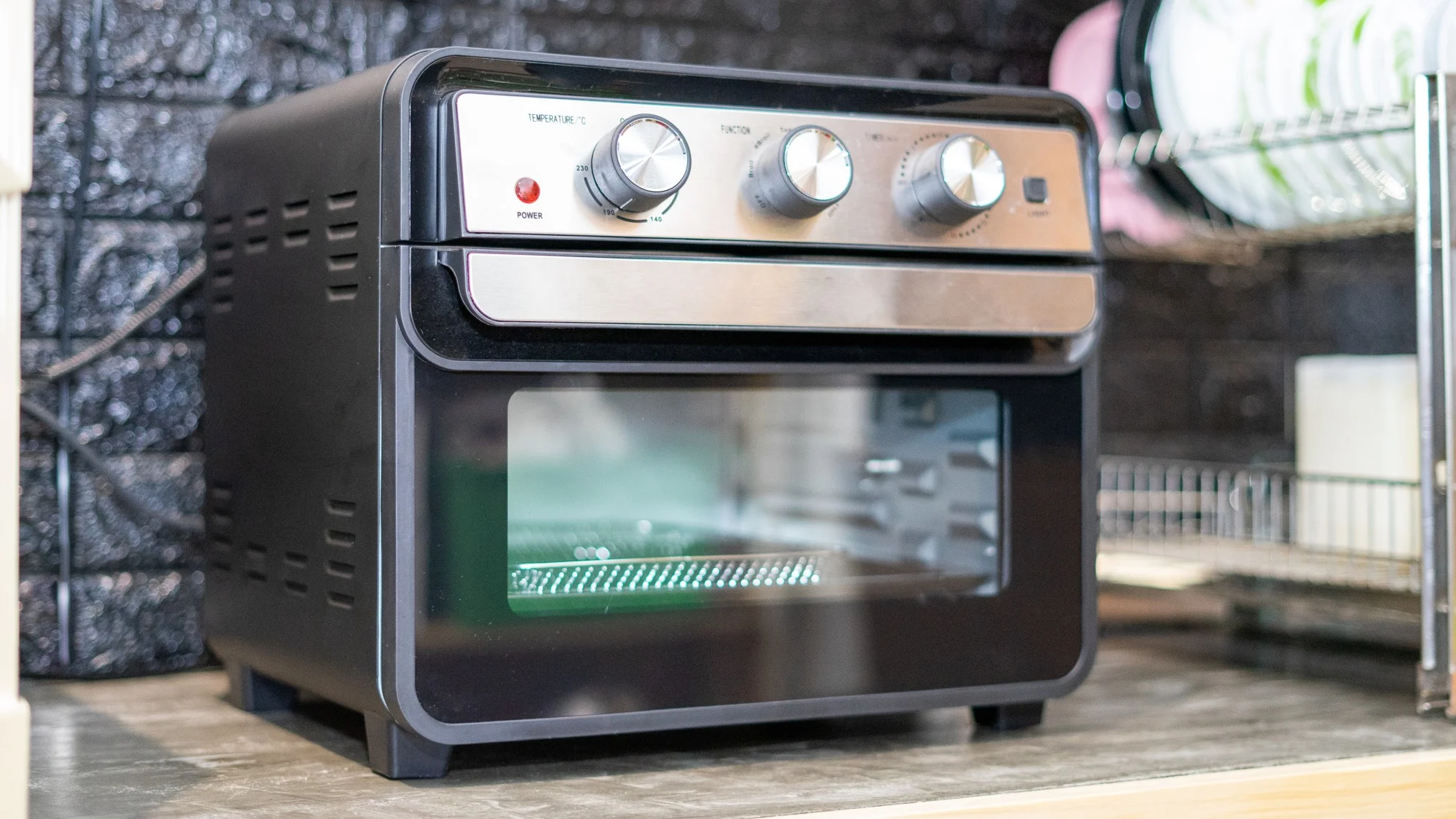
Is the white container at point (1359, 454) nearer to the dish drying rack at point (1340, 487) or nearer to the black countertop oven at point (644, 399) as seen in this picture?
the dish drying rack at point (1340, 487)

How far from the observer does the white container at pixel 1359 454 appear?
1.26 m

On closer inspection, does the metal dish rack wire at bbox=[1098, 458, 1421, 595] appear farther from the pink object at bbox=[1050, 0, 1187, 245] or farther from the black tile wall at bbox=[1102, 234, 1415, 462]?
the pink object at bbox=[1050, 0, 1187, 245]

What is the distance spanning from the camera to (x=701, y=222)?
83cm

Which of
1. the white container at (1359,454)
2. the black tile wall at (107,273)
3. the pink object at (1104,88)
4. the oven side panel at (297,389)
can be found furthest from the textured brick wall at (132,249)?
the white container at (1359,454)

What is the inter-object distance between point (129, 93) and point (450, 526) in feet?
1.83

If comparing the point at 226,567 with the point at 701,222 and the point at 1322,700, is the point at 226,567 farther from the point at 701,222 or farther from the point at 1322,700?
the point at 1322,700

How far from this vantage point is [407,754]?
2.70 feet

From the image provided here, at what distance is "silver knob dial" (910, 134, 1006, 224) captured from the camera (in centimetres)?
87

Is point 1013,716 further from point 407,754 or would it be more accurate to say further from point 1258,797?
point 407,754

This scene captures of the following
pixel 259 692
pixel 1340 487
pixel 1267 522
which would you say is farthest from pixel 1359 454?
pixel 259 692

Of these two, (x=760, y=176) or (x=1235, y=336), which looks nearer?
(x=760, y=176)

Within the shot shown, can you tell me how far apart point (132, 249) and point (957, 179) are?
0.65 meters

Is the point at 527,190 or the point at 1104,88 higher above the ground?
the point at 1104,88

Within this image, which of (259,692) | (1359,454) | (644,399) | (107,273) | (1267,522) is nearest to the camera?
(644,399)
